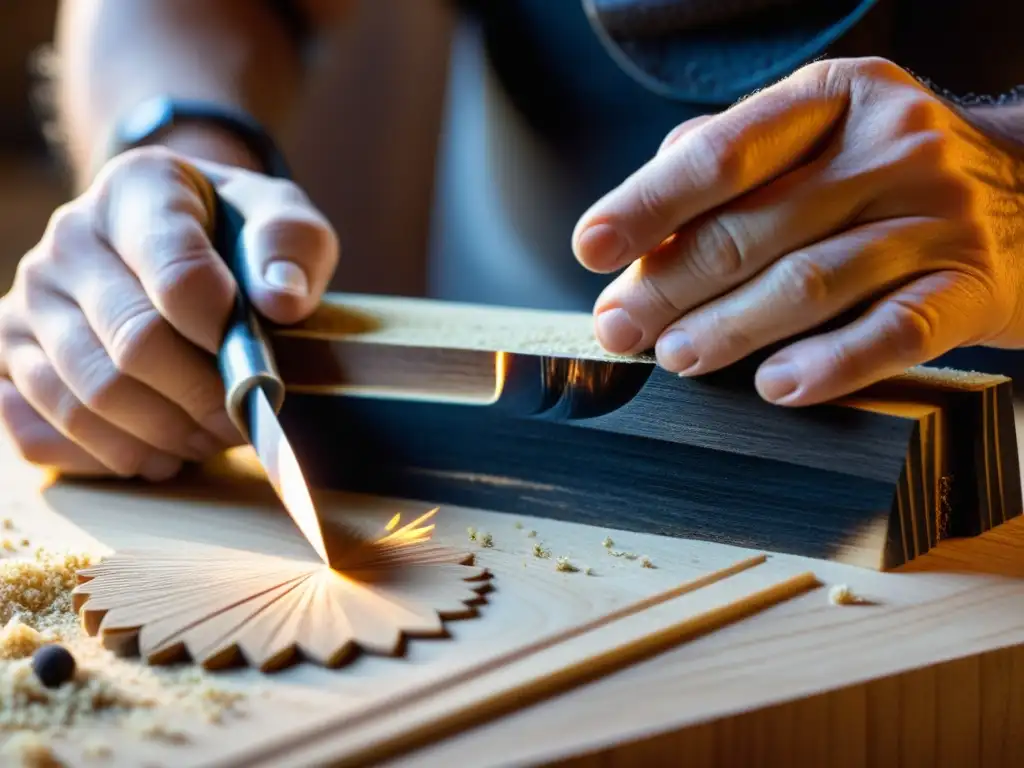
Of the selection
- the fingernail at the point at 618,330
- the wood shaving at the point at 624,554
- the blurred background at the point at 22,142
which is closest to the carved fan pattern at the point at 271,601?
the wood shaving at the point at 624,554

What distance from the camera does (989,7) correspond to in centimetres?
110

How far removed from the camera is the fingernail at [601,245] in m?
0.74

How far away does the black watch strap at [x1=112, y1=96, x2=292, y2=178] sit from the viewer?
1.27 meters

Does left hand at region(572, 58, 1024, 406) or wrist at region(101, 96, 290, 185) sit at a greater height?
wrist at region(101, 96, 290, 185)

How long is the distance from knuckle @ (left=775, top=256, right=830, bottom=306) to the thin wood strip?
0.21m

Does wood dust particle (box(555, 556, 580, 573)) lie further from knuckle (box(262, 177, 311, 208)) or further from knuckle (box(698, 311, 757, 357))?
knuckle (box(262, 177, 311, 208))

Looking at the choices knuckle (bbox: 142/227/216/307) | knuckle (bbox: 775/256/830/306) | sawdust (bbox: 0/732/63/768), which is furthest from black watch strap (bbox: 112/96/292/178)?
sawdust (bbox: 0/732/63/768)

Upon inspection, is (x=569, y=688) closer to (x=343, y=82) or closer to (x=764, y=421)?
(x=764, y=421)

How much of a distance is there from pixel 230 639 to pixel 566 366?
14.9 inches

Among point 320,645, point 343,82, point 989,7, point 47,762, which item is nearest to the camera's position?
point 47,762

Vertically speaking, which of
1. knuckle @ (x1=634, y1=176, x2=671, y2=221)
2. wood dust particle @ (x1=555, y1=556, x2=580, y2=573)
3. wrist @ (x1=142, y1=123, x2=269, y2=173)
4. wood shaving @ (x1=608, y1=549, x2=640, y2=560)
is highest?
wrist @ (x1=142, y1=123, x2=269, y2=173)

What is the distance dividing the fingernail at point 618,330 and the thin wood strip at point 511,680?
22cm

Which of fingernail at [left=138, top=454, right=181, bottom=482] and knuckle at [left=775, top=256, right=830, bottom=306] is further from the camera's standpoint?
fingernail at [left=138, top=454, right=181, bottom=482]

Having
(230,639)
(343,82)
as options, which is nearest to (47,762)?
(230,639)
